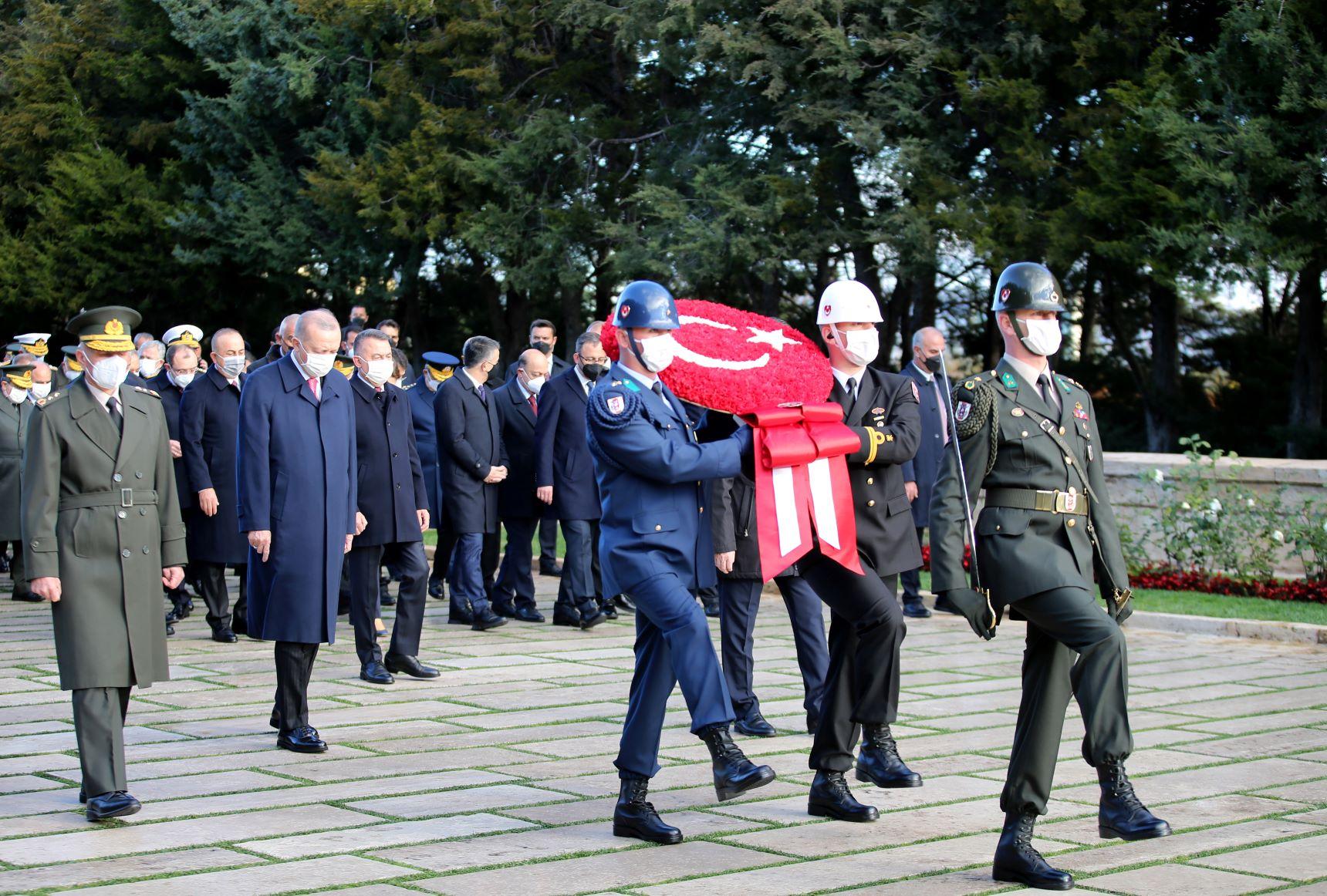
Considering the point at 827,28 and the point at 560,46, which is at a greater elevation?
the point at 560,46

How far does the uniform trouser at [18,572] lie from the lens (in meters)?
14.1

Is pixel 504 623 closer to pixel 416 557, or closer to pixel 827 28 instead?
pixel 416 557

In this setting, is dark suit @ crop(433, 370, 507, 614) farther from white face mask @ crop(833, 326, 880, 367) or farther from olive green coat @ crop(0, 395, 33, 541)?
white face mask @ crop(833, 326, 880, 367)

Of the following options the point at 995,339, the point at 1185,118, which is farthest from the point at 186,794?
the point at 995,339

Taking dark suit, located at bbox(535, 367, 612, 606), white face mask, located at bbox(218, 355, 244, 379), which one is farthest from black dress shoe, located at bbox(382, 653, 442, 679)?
white face mask, located at bbox(218, 355, 244, 379)

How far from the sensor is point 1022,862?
5227 mm

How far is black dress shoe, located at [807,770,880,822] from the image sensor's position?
619cm

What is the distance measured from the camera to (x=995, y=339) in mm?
28375

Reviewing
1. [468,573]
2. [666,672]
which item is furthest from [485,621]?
[666,672]

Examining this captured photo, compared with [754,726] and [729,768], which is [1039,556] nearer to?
[729,768]

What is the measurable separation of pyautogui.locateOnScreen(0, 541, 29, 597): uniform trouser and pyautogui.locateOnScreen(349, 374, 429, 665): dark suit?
5127 millimetres

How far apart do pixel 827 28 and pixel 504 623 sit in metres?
14.0

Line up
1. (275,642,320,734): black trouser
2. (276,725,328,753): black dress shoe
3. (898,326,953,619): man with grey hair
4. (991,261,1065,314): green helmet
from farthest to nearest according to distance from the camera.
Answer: (898,326,953,619): man with grey hair → (275,642,320,734): black trouser → (276,725,328,753): black dress shoe → (991,261,1065,314): green helmet

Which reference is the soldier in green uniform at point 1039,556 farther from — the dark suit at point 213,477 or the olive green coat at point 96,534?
the dark suit at point 213,477
